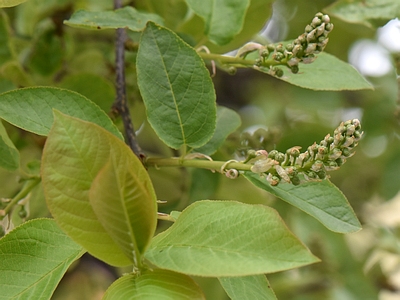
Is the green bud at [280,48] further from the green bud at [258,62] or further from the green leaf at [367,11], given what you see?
the green leaf at [367,11]

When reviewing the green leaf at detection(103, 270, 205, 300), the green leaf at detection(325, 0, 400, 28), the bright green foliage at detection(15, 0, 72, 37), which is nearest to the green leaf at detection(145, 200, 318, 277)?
the green leaf at detection(103, 270, 205, 300)

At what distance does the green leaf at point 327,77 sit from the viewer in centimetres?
50

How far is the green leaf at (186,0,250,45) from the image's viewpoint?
556 millimetres

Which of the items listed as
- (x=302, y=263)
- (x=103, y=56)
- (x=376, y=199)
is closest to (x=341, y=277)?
(x=376, y=199)

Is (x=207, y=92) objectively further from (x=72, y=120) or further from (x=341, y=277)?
(x=341, y=277)

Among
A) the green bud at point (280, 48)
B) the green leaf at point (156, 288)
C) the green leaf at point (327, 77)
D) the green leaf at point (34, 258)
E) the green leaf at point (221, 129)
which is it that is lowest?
the green leaf at point (34, 258)

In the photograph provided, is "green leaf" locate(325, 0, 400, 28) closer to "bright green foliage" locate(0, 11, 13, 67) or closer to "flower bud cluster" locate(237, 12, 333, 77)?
"flower bud cluster" locate(237, 12, 333, 77)

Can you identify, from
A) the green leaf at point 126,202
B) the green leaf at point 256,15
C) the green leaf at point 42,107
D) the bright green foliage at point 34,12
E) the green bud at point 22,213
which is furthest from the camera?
the bright green foliage at point 34,12

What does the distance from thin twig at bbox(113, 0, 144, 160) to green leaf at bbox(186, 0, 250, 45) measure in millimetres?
103

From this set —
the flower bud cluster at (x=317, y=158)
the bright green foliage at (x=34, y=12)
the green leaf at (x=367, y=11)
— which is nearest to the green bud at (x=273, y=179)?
the flower bud cluster at (x=317, y=158)

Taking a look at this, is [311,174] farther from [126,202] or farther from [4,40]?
[4,40]

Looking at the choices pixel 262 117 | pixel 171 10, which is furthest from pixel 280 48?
pixel 262 117

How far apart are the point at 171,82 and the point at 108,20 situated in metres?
0.12

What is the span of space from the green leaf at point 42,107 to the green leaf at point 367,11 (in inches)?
14.2
